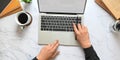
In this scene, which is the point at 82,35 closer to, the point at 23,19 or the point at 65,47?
the point at 65,47

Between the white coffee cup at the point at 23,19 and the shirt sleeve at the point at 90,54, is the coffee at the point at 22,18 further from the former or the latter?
the shirt sleeve at the point at 90,54

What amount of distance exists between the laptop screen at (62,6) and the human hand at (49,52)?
15cm

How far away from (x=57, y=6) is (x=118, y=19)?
0.97ft

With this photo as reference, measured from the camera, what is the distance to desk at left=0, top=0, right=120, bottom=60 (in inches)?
48.6

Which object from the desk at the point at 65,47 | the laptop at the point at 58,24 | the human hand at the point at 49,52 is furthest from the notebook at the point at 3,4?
the human hand at the point at 49,52

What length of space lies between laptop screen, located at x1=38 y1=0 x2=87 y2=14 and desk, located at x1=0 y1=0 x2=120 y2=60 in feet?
0.19

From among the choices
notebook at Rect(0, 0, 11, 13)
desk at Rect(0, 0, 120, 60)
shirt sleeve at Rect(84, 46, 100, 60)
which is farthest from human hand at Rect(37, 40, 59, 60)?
notebook at Rect(0, 0, 11, 13)

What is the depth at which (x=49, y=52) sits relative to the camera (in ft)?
4.03

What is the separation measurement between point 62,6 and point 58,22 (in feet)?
0.28

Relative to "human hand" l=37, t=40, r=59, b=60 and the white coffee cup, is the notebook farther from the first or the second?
"human hand" l=37, t=40, r=59, b=60


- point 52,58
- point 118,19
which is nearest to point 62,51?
Answer: point 52,58

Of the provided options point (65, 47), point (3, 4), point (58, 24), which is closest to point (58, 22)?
point (58, 24)

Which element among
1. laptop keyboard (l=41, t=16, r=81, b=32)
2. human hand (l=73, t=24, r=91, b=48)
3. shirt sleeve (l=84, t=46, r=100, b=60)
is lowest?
shirt sleeve (l=84, t=46, r=100, b=60)

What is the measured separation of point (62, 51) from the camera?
1.24 m
